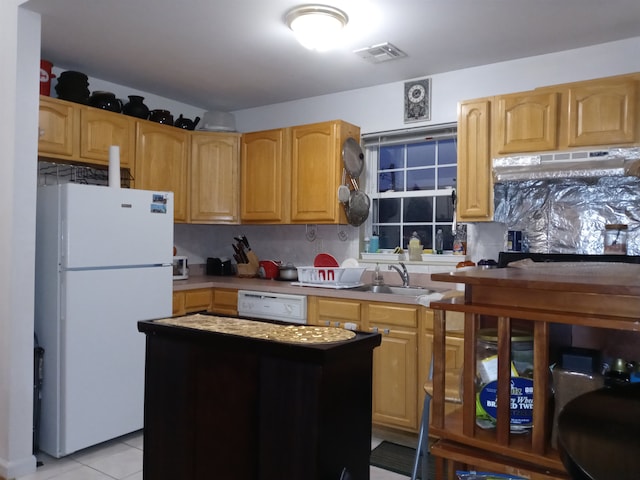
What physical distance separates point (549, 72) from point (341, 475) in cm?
294

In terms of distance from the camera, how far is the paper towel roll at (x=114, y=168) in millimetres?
3143

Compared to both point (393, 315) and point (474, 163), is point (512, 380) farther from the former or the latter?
point (474, 163)

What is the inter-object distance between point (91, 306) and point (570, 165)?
279cm

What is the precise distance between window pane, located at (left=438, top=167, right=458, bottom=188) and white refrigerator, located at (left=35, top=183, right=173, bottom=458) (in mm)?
2086

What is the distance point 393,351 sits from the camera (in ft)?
10.2

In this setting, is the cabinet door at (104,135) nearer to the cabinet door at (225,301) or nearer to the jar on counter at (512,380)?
the cabinet door at (225,301)

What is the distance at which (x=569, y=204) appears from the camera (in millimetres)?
3029

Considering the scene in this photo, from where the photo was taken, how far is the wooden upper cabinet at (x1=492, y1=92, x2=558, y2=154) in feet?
9.42

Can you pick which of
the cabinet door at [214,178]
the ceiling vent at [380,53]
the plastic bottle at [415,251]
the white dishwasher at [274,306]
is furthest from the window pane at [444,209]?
the cabinet door at [214,178]

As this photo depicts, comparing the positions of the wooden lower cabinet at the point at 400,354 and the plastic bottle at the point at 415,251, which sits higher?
the plastic bottle at the point at 415,251

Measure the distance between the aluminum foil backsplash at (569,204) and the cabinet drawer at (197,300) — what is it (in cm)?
219

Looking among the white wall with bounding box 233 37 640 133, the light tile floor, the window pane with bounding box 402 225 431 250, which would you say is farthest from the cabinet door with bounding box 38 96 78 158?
the window pane with bounding box 402 225 431 250

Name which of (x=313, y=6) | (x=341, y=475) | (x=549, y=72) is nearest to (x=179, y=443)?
(x=341, y=475)

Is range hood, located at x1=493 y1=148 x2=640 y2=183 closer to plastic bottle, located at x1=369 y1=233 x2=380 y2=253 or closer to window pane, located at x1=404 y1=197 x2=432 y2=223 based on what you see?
window pane, located at x1=404 y1=197 x2=432 y2=223
